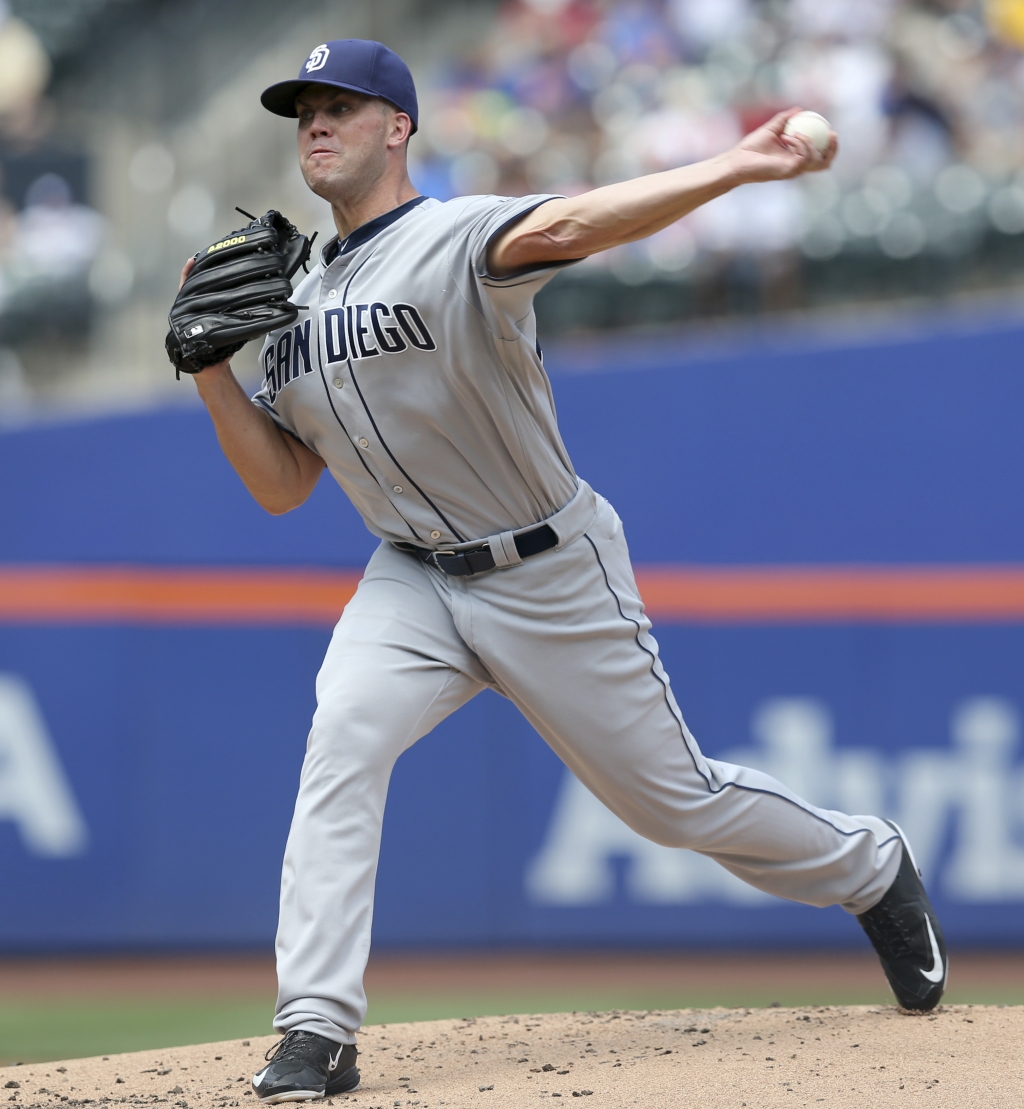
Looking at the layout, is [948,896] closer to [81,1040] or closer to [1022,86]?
[81,1040]

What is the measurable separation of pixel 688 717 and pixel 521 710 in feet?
9.40

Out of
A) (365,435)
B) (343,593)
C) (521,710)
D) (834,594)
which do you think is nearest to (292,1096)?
(521,710)

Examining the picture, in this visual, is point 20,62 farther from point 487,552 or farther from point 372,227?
point 487,552

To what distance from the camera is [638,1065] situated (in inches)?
124

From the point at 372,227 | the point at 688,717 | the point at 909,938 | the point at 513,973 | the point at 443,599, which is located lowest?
the point at 513,973

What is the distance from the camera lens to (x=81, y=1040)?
4.63 m

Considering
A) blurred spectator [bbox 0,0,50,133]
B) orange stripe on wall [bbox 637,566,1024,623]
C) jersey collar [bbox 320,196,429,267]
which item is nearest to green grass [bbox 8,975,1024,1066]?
orange stripe on wall [bbox 637,566,1024,623]

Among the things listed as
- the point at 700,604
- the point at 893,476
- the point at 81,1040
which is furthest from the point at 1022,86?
the point at 81,1040

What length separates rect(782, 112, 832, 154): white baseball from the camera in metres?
2.56

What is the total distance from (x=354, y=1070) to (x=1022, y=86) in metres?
6.11

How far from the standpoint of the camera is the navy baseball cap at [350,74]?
293cm

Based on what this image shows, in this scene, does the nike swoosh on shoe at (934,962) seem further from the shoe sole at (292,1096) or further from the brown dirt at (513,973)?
the brown dirt at (513,973)

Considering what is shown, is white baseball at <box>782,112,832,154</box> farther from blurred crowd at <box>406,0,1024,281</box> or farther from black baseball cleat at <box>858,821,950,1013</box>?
blurred crowd at <box>406,0,1024,281</box>

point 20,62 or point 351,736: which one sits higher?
point 20,62
